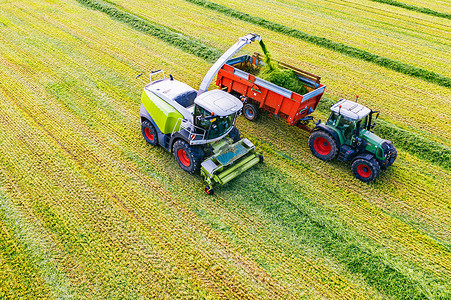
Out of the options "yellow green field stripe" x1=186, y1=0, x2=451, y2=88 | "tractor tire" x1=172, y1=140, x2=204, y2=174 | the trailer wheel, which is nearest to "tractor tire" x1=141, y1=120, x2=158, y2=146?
the trailer wheel

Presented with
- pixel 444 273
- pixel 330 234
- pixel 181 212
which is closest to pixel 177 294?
pixel 181 212

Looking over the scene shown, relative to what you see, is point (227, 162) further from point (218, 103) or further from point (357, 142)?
point (357, 142)

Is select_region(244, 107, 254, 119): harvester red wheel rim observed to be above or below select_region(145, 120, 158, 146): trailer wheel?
above

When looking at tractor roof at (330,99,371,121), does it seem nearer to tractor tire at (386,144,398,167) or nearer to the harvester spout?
tractor tire at (386,144,398,167)

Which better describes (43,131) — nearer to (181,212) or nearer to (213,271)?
(181,212)

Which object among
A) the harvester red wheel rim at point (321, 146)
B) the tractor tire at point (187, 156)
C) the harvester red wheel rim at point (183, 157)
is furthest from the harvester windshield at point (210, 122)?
the harvester red wheel rim at point (321, 146)

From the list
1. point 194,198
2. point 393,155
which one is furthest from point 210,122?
point 393,155
